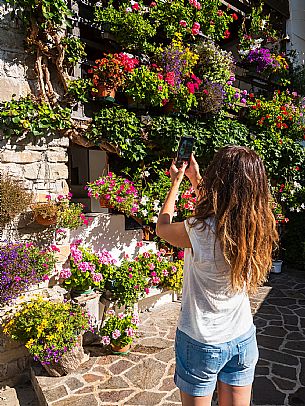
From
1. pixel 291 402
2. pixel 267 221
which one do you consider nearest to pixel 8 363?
pixel 291 402

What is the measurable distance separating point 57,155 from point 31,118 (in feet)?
1.75

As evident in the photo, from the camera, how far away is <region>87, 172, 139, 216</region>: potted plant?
4.91m

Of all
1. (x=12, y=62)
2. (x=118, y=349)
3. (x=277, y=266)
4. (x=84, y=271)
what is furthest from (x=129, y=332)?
(x=277, y=266)

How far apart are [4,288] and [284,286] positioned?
5.11 metres

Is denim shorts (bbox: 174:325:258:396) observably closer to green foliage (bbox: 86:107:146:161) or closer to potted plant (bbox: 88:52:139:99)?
green foliage (bbox: 86:107:146:161)

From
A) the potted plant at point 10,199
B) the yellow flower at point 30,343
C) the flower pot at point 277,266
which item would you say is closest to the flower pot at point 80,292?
the yellow flower at point 30,343

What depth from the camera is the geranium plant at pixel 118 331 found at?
4.12 metres

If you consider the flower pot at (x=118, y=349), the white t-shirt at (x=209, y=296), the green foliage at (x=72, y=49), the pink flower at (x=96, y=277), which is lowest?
the flower pot at (x=118, y=349)

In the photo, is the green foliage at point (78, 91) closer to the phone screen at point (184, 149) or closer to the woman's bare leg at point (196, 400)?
the phone screen at point (184, 149)

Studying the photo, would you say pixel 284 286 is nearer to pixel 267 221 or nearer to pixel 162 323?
pixel 162 323

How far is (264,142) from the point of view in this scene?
6898 mm

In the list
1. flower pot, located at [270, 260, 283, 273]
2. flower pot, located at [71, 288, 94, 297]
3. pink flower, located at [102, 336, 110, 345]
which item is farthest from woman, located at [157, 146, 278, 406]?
flower pot, located at [270, 260, 283, 273]

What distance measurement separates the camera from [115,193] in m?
4.93

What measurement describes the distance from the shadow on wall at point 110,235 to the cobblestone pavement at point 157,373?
1073 millimetres
